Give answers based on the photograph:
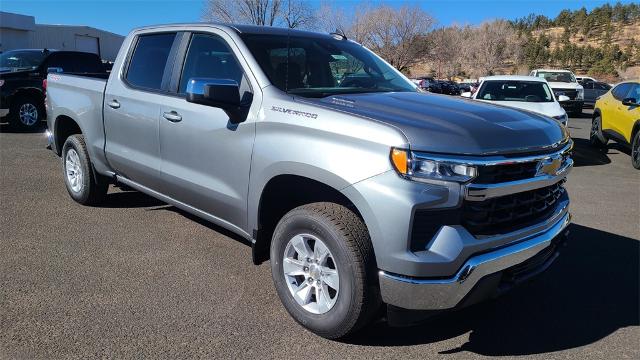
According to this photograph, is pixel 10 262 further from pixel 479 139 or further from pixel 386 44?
pixel 386 44

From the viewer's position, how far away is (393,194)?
2637 mm

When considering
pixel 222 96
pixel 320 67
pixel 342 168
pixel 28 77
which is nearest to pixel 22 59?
pixel 28 77

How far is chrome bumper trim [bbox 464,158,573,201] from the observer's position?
105 inches

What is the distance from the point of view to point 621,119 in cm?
1014

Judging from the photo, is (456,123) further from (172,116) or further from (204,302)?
(172,116)

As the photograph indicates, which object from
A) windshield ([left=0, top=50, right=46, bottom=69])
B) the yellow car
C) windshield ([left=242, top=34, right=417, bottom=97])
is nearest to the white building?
windshield ([left=0, top=50, right=46, bottom=69])

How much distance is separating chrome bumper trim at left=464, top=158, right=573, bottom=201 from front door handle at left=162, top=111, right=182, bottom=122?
2.33 meters

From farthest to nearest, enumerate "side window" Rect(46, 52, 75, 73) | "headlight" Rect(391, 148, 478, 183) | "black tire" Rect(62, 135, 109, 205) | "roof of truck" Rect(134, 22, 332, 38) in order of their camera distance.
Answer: "side window" Rect(46, 52, 75, 73) < "black tire" Rect(62, 135, 109, 205) < "roof of truck" Rect(134, 22, 332, 38) < "headlight" Rect(391, 148, 478, 183)

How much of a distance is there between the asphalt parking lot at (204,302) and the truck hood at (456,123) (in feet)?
3.40

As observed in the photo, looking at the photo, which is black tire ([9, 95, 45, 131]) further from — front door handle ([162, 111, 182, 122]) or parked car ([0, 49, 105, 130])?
front door handle ([162, 111, 182, 122])

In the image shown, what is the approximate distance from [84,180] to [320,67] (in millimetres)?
3098

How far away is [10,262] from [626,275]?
507 centimetres

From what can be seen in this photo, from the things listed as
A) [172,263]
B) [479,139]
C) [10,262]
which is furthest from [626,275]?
[10,262]

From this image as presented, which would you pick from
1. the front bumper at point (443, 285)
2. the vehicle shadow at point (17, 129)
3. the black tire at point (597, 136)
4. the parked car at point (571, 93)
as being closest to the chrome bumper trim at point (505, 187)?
the front bumper at point (443, 285)
